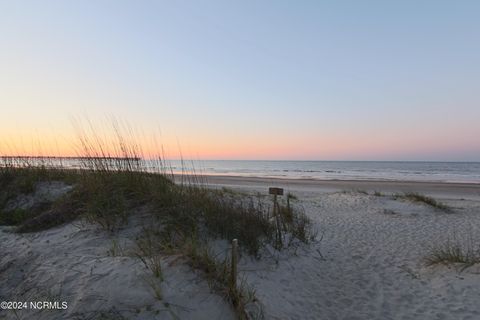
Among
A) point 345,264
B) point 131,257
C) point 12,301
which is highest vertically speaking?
point 131,257

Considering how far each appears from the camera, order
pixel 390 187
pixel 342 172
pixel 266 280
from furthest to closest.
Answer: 1. pixel 342 172
2. pixel 390 187
3. pixel 266 280

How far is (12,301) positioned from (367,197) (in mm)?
13433

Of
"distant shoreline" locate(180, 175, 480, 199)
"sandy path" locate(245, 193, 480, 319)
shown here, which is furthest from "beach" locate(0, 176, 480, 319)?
"distant shoreline" locate(180, 175, 480, 199)

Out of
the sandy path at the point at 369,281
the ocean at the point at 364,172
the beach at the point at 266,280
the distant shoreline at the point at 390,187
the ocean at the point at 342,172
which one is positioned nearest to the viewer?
the beach at the point at 266,280

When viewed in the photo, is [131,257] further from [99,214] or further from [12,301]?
[99,214]

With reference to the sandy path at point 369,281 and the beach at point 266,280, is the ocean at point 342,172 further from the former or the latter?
the sandy path at point 369,281

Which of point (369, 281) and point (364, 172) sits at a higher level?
point (369, 281)

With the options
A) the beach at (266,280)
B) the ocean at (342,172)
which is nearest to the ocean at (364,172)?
the ocean at (342,172)

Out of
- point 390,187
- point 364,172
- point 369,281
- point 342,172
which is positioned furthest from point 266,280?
point 364,172

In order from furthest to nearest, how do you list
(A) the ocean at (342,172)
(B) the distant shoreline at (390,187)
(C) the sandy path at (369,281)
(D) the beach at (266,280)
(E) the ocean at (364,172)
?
(E) the ocean at (364,172)
(B) the distant shoreline at (390,187)
(A) the ocean at (342,172)
(C) the sandy path at (369,281)
(D) the beach at (266,280)

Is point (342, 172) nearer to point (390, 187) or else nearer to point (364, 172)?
point (364, 172)

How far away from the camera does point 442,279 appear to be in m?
5.61

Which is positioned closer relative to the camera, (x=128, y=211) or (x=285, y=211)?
(x=128, y=211)

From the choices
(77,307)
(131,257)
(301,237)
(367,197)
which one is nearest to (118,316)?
(77,307)
